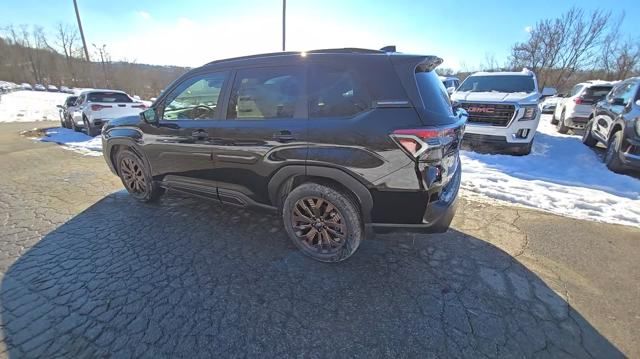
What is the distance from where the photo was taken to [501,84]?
780cm

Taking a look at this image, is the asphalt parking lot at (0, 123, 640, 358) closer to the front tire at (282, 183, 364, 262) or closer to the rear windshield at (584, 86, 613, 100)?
the front tire at (282, 183, 364, 262)

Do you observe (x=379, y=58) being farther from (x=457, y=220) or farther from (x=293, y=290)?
(x=457, y=220)

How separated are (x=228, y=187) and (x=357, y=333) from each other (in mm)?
2014

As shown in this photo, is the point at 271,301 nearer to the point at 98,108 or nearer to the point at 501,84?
the point at 501,84

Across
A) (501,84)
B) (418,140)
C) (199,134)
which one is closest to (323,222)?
(418,140)

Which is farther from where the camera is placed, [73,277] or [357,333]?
A: [73,277]

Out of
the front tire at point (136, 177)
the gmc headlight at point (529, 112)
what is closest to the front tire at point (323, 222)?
the front tire at point (136, 177)

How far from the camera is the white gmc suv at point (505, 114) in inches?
258

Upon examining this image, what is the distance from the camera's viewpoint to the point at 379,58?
8.15 feet

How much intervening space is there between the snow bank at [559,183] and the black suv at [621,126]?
0.27m

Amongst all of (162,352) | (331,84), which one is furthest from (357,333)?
(331,84)

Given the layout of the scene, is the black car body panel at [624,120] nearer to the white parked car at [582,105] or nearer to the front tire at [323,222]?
the white parked car at [582,105]

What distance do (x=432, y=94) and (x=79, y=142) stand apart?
10657mm

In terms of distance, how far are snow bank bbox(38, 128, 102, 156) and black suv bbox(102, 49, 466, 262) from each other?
616cm
